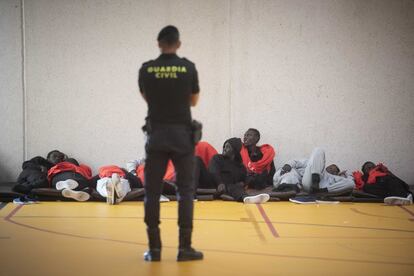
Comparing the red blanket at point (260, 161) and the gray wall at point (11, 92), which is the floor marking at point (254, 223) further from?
the gray wall at point (11, 92)

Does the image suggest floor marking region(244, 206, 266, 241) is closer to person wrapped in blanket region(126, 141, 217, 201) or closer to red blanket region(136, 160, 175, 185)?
person wrapped in blanket region(126, 141, 217, 201)

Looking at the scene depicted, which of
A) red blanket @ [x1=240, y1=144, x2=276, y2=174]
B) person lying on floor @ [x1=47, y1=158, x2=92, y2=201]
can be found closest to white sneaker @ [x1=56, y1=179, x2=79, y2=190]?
person lying on floor @ [x1=47, y1=158, x2=92, y2=201]

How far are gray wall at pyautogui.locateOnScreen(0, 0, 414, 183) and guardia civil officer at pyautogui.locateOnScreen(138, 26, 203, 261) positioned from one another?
4.88 meters

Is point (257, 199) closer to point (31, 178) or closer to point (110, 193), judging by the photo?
point (110, 193)

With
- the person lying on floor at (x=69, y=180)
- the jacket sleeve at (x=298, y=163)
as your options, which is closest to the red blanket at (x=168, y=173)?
the person lying on floor at (x=69, y=180)

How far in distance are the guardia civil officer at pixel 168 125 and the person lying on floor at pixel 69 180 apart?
3.47 meters

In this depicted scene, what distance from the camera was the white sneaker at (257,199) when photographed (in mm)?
8359

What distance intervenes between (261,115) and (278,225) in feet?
11.2

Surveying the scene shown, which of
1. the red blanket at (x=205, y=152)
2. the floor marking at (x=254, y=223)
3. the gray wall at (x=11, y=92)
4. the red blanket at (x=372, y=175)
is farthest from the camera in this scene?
the gray wall at (x=11, y=92)

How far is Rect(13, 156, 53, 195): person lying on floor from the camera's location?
8375mm

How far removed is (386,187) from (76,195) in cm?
394

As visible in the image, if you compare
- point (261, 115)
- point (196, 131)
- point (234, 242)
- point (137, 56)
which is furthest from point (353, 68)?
point (196, 131)

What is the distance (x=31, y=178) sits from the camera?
27.8 ft

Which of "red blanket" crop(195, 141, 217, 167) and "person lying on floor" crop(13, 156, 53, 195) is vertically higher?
"red blanket" crop(195, 141, 217, 167)
